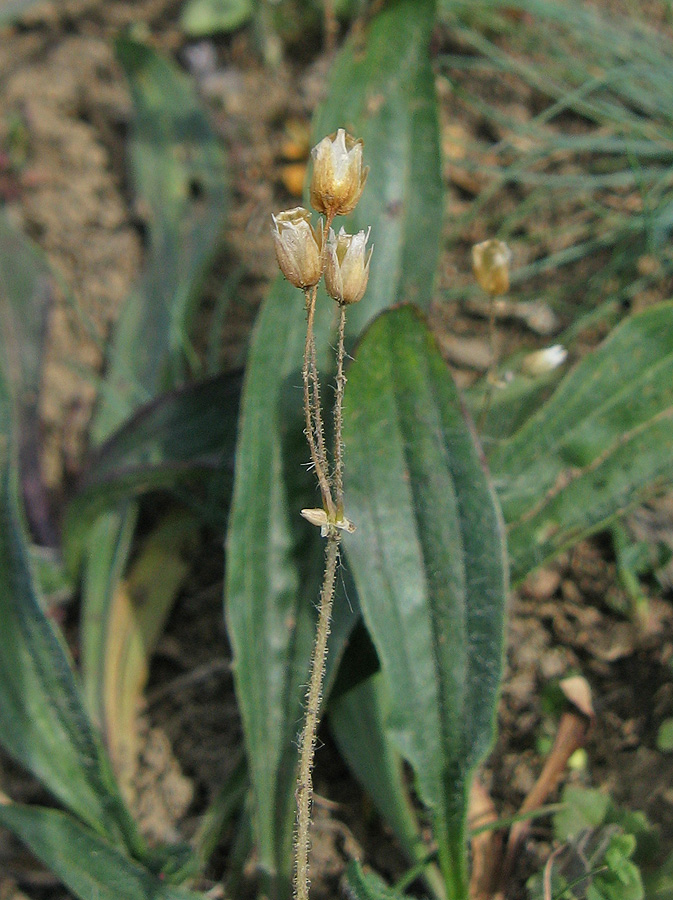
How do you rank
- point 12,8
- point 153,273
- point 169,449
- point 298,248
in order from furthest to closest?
point 12,8 < point 153,273 < point 169,449 < point 298,248

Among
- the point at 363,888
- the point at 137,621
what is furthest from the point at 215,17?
the point at 363,888

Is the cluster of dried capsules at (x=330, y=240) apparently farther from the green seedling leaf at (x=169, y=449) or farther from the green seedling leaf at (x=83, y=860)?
the green seedling leaf at (x=83, y=860)

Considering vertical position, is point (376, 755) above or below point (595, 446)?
below

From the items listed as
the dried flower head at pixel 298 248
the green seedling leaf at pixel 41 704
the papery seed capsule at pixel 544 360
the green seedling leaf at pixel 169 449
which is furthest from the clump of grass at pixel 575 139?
the green seedling leaf at pixel 41 704

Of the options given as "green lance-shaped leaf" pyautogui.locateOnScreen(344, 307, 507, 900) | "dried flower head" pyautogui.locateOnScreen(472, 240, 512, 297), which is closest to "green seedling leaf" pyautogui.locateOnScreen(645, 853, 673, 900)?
"green lance-shaped leaf" pyautogui.locateOnScreen(344, 307, 507, 900)

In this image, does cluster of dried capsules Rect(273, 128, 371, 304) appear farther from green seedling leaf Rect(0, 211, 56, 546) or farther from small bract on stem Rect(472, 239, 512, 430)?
green seedling leaf Rect(0, 211, 56, 546)

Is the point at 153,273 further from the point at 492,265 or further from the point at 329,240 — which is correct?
the point at 329,240
